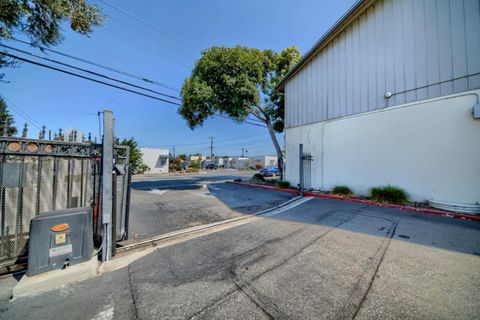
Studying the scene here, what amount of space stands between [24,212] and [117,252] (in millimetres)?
1407

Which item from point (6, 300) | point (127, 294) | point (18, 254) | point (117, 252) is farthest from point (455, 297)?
point (18, 254)

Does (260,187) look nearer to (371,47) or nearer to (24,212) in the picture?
(371,47)

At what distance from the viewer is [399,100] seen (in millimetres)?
6387

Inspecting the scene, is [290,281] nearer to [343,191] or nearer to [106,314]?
[106,314]

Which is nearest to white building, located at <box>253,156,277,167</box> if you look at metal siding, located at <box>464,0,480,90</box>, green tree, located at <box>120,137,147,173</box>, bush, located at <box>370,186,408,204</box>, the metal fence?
green tree, located at <box>120,137,147,173</box>

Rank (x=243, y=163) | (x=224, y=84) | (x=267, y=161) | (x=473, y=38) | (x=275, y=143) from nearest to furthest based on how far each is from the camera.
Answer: (x=473, y=38) → (x=224, y=84) → (x=275, y=143) → (x=267, y=161) → (x=243, y=163)

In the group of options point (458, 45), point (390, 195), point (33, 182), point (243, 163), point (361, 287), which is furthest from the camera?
point (243, 163)

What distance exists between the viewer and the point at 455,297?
1.88 meters

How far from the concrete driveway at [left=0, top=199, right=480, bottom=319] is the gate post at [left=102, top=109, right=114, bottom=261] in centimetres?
54

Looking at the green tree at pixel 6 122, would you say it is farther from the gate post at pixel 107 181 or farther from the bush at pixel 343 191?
the bush at pixel 343 191

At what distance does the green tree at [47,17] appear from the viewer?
15.5ft

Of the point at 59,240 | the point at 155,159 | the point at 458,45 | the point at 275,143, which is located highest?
the point at 458,45

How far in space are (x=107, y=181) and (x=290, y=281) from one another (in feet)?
9.88

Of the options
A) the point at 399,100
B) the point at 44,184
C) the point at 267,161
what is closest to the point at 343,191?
the point at 399,100
